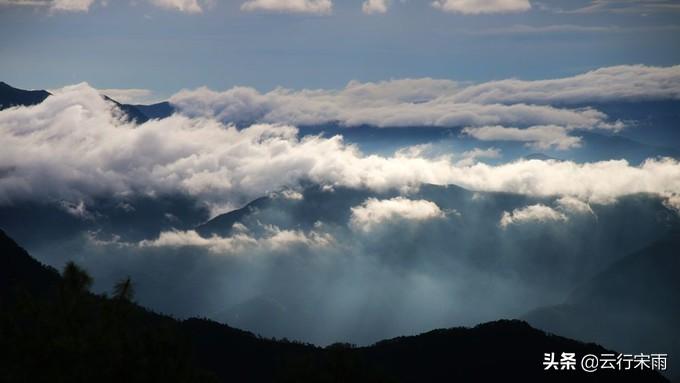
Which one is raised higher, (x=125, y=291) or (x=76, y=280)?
(x=76, y=280)

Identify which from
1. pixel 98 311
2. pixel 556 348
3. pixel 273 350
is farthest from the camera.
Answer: pixel 556 348

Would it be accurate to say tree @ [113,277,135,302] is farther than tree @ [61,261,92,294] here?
No

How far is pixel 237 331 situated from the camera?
178m

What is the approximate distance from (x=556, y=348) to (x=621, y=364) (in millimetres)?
15726

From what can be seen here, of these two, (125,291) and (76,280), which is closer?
(125,291)

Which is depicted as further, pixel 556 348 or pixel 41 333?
pixel 556 348

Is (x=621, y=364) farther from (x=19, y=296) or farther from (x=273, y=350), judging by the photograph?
(x=19, y=296)

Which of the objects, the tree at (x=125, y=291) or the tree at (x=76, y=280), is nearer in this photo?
the tree at (x=125, y=291)

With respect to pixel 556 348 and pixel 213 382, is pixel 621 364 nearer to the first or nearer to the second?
pixel 556 348

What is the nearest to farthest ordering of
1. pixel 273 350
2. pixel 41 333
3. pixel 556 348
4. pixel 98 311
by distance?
pixel 41 333
pixel 98 311
pixel 273 350
pixel 556 348

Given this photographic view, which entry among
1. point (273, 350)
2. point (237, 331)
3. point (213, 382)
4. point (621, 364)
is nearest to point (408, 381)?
point (273, 350)

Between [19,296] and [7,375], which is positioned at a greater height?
[19,296]

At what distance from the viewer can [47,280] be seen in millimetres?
158375

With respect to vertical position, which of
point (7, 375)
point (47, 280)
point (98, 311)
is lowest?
point (7, 375)
